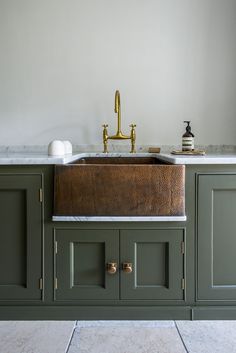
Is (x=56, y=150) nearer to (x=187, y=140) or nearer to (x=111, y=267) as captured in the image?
(x=111, y=267)

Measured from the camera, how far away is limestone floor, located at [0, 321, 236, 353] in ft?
5.79

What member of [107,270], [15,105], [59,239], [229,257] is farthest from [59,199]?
[15,105]

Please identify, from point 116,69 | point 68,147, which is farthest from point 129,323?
point 116,69

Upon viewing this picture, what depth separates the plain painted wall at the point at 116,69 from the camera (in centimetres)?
272

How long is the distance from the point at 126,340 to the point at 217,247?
23.6 inches

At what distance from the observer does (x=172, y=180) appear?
78.4 inches

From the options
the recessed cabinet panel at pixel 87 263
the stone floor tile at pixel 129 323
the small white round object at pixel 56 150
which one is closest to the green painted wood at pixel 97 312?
the stone floor tile at pixel 129 323

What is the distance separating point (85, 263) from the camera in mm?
2045

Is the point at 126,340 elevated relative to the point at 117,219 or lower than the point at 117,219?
lower

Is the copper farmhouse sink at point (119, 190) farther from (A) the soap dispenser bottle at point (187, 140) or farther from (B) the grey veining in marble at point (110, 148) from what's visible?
(B) the grey veining in marble at point (110, 148)

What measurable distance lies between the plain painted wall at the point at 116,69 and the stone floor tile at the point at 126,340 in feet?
4.06

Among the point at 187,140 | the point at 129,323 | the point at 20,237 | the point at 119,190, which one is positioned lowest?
the point at 129,323

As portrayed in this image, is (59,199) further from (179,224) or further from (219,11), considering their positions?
(219,11)

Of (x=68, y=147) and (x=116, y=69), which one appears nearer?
(x=68, y=147)
